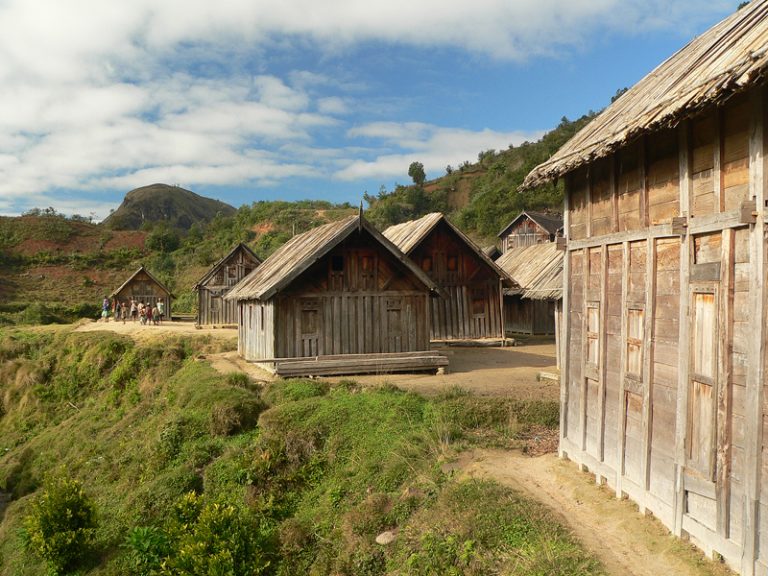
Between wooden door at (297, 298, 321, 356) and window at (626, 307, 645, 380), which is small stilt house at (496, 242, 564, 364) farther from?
window at (626, 307, 645, 380)

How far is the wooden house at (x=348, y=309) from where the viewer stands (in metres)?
18.7

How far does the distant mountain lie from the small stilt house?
12505 cm

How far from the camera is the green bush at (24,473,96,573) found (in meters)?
11.7

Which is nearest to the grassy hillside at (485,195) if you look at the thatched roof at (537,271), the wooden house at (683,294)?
the thatched roof at (537,271)

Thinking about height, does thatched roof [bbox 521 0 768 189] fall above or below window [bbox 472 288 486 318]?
above

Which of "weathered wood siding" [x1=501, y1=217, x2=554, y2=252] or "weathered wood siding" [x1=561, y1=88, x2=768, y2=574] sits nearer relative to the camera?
"weathered wood siding" [x1=561, y1=88, x2=768, y2=574]

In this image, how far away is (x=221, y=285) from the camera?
3906cm

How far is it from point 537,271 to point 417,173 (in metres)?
67.6

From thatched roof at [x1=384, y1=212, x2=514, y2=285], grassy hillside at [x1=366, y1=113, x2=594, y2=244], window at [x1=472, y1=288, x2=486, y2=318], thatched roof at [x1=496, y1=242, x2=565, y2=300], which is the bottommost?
window at [x1=472, y1=288, x2=486, y2=318]

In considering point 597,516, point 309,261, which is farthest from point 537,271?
point 597,516

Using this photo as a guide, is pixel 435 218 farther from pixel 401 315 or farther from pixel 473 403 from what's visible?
pixel 473 403

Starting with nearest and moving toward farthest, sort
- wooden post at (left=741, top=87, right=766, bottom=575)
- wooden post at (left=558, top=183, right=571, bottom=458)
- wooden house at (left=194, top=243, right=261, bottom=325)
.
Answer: wooden post at (left=741, top=87, right=766, bottom=575) < wooden post at (left=558, top=183, right=571, bottom=458) < wooden house at (left=194, top=243, right=261, bottom=325)

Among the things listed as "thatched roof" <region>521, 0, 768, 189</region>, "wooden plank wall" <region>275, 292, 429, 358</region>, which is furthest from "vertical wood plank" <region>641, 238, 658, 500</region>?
"wooden plank wall" <region>275, 292, 429, 358</region>

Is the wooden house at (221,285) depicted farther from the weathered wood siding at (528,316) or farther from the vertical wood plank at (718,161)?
the vertical wood plank at (718,161)
